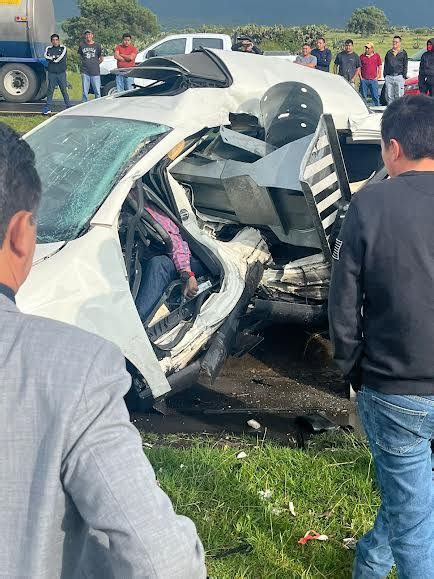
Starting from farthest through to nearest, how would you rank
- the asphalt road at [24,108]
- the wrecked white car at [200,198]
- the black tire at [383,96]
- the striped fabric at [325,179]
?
the asphalt road at [24,108] → the black tire at [383,96] → the striped fabric at [325,179] → the wrecked white car at [200,198]

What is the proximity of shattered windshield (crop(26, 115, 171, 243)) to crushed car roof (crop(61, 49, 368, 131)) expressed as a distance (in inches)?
5.6

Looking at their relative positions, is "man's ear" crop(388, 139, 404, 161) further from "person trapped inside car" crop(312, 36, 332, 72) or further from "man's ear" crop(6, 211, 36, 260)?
"person trapped inside car" crop(312, 36, 332, 72)

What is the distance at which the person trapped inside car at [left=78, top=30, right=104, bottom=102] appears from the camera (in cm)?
1647

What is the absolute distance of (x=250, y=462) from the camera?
360cm

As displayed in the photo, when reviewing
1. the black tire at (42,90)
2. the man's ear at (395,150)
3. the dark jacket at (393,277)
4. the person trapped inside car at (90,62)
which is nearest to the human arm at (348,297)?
the dark jacket at (393,277)

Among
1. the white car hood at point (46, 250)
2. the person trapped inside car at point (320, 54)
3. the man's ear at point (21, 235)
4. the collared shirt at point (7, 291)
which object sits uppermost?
the man's ear at point (21, 235)

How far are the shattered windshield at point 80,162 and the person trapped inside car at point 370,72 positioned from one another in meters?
12.7

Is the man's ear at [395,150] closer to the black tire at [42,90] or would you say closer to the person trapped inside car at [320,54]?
the person trapped inside car at [320,54]

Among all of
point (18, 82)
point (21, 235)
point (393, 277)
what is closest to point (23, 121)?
point (18, 82)

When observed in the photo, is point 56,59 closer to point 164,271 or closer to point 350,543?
point 164,271

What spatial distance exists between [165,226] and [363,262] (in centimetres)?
257

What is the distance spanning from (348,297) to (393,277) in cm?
16

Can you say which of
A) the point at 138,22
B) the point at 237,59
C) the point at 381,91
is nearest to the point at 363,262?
the point at 237,59

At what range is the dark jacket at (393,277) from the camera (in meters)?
2.16
